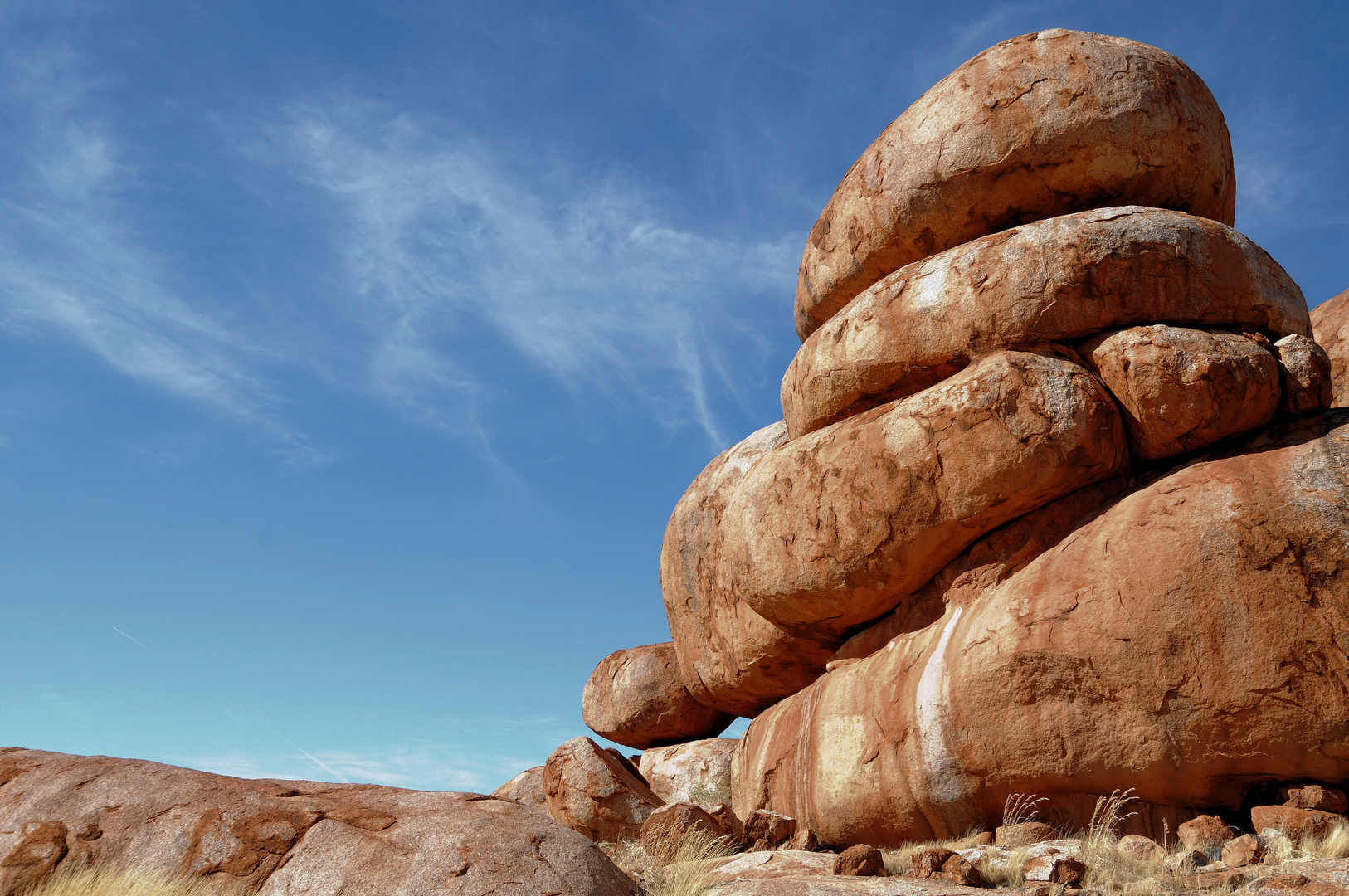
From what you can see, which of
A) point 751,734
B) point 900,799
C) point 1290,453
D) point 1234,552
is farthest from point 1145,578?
point 751,734

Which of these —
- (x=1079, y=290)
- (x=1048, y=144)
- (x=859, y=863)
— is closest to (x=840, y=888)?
(x=859, y=863)

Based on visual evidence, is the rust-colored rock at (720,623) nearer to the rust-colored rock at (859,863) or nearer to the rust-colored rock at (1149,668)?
the rust-colored rock at (1149,668)

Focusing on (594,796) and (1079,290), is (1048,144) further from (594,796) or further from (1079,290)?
(594,796)

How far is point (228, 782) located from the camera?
657 cm

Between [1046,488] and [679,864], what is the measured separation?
4677mm

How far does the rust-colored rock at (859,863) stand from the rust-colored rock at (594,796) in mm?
3291

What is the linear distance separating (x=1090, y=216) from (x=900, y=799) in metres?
5.84

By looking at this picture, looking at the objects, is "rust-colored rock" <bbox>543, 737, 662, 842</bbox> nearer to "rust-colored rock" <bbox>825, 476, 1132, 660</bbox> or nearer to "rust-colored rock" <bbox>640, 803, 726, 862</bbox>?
"rust-colored rock" <bbox>640, 803, 726, 862</bbox>

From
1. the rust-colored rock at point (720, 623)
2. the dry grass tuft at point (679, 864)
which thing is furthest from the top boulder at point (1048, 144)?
the dry grass tuft at point (679, 864)

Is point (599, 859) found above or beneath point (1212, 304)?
beneath

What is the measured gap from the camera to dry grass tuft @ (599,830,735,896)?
6371 millimetres

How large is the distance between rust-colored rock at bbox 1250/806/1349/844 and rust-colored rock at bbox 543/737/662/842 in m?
5.49

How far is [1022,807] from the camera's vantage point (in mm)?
8328

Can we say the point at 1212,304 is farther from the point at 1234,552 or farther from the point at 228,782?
the point at 228,782
